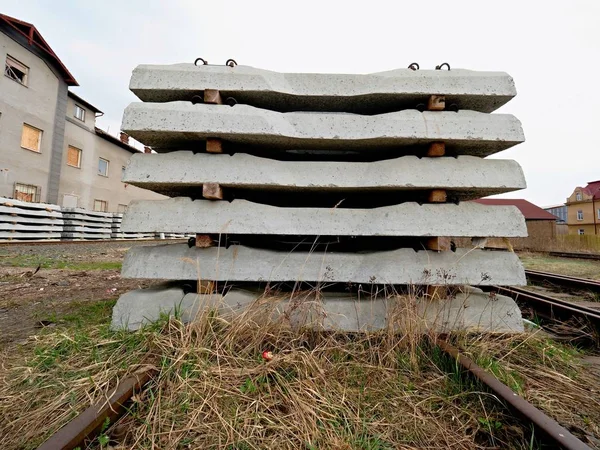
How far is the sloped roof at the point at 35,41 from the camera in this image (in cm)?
1462

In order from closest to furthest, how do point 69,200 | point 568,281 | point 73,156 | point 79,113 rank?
A: 1. point 568,281
2. point 69,200
3. point 73,156
4. point 79,113

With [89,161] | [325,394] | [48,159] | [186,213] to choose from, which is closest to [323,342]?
[325,394]

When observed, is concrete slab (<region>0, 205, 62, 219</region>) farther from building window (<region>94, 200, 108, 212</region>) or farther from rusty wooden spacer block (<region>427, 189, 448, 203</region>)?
rusty wooden spacer block (<region>427, 189, 448, 203</region>)

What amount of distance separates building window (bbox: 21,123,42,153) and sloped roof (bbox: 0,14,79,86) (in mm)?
4255

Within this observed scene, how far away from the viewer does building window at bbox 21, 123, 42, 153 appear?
15.8 metres

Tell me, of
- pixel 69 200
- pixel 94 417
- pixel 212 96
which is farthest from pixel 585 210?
pixel 69 200

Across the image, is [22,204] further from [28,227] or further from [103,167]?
[103,167]

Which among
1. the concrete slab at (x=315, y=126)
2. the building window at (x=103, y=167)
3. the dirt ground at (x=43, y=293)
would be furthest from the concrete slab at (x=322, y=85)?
the building window at (x=103, y=167)

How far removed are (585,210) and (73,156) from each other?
59.7m

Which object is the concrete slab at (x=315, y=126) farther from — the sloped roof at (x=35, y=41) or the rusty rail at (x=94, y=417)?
the sloped roof at (x=35, y=41)

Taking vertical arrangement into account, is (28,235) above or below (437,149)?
below

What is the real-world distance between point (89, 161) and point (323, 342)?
25290mm

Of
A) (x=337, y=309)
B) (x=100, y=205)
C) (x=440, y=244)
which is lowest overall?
(x=337, y=309)

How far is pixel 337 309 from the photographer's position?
2.29 meters
